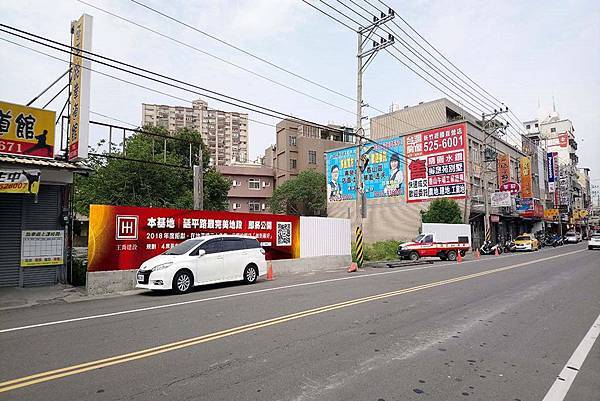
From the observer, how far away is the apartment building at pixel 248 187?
58031mm

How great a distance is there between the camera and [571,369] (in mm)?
4980

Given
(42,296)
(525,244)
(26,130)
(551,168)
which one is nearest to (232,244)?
(42,296)

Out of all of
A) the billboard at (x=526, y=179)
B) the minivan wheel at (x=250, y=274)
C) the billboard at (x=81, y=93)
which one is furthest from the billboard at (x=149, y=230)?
the billboard at (x=526, y=179)

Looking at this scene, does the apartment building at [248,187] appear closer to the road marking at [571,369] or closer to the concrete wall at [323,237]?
the concrete wall at [323,237]

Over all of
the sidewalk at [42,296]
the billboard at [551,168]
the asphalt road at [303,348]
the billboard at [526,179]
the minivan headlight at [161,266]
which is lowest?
the sidewalk at [42,296]

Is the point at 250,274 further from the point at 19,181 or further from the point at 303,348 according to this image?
the point at 303,348

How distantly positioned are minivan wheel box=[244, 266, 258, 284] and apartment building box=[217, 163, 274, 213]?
145 feet

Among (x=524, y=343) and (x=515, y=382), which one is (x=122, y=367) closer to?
(x=515, y=382)

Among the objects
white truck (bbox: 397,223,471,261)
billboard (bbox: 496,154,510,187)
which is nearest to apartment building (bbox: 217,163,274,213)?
billboard (bbox: 496,154,510,187)

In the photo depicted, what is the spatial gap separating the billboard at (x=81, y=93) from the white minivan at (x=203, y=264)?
4.46m

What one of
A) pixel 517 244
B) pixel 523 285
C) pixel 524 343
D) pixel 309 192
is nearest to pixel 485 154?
pixel 517 244

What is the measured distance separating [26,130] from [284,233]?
34.6ft

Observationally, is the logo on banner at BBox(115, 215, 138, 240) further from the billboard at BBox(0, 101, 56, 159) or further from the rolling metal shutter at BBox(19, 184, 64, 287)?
the billboard at BBox(0, 101, 56, 159)

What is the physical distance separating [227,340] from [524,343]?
4.55 meters
